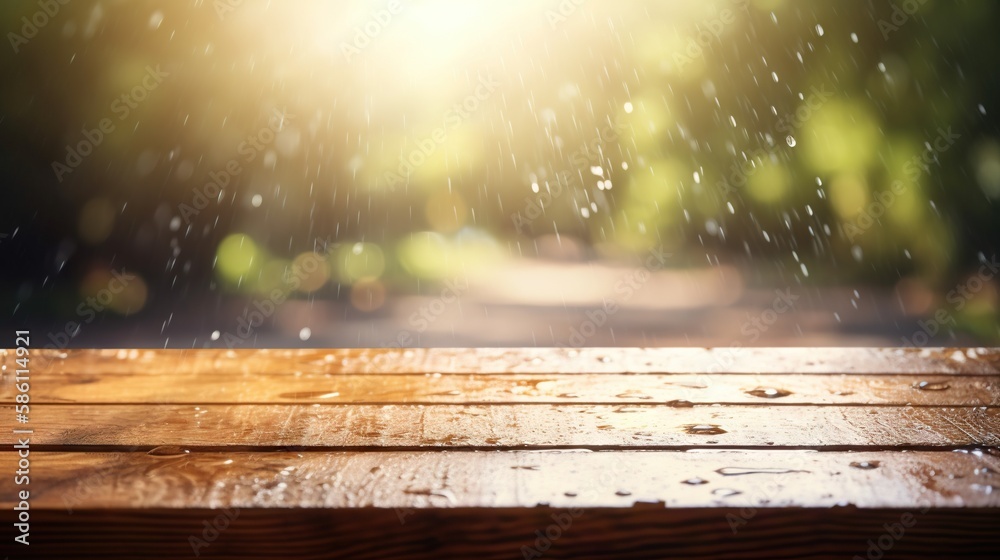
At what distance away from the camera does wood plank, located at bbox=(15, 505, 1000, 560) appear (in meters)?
0.80

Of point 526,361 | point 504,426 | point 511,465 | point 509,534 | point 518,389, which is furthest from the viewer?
point 526,361

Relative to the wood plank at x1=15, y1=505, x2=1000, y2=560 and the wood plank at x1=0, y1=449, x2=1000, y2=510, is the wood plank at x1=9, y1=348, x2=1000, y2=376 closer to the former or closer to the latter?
the wood plank at x1=0, y1=449, x2=1000, y2=510

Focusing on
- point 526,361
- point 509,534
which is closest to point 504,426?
point 509,534

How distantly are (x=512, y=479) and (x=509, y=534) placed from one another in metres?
0.08

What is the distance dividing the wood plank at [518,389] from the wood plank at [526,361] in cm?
5

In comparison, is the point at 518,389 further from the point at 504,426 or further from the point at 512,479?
the point at 512,479

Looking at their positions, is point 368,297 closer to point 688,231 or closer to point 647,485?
point 688,231

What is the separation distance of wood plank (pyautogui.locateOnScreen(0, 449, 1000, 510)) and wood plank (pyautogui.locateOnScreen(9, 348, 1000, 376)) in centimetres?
52

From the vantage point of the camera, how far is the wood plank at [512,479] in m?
0.81

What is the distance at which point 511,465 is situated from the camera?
93 centimetres

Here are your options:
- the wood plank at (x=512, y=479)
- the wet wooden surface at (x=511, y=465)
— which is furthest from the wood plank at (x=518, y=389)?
the wood plank at (x=512, y=479)

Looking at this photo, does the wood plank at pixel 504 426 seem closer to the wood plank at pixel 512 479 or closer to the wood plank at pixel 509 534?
the wood plank at pixel 512 479

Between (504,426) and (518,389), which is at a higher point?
(518,389)

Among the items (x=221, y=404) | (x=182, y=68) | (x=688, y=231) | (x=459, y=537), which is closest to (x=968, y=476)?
(x=459, y=537)
